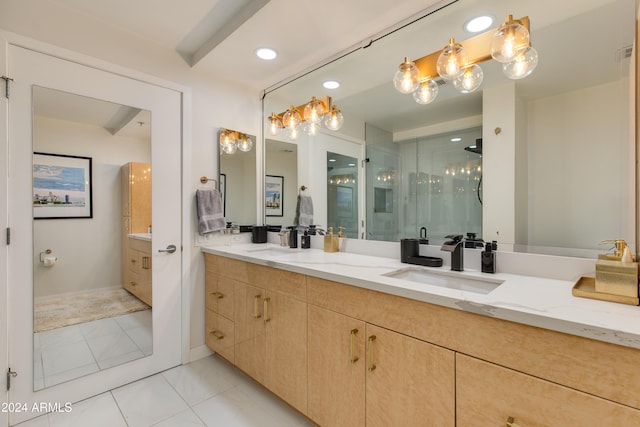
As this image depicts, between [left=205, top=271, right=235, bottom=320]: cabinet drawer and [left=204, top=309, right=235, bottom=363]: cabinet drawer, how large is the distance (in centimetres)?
5

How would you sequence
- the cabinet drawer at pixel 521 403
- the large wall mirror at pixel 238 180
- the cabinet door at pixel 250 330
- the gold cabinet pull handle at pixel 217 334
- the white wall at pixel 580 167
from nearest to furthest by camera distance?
1. the cabinet drawer at pixel 521 403
2. the white wall at pixel 580 167
3. the cabinet door at pixel 250 330
4. the gold cabinet pull handle at pixel 217 334
5. the large wall mirror at pixel 238 180

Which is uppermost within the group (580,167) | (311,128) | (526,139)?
(311,128)

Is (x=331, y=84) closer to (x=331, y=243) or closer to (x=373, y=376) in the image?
(x=331, y=243)

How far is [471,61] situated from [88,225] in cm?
259

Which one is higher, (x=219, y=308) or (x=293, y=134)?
(x=293, y=134)

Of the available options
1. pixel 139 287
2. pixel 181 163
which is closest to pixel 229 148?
pixel 181 163

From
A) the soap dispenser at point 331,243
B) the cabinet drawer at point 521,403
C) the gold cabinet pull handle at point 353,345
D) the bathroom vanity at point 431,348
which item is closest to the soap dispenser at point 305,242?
the soap dispenser at point 331,243

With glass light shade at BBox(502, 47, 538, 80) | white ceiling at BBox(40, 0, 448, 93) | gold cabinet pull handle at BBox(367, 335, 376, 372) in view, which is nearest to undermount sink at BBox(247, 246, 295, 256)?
gold cabinet pull handle at BBox(367, 335, 376, 372)

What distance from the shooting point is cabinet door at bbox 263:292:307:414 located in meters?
1.59

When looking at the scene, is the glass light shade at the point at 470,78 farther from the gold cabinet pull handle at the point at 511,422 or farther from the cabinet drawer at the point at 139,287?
the cabinet drawer at the point at 139,287

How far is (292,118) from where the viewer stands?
8.20 feet

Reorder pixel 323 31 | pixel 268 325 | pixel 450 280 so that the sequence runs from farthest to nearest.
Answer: pixel 323 31, pixel 268 325, pixel 450 280

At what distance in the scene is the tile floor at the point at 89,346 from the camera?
5.81ft

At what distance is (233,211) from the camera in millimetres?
2676
